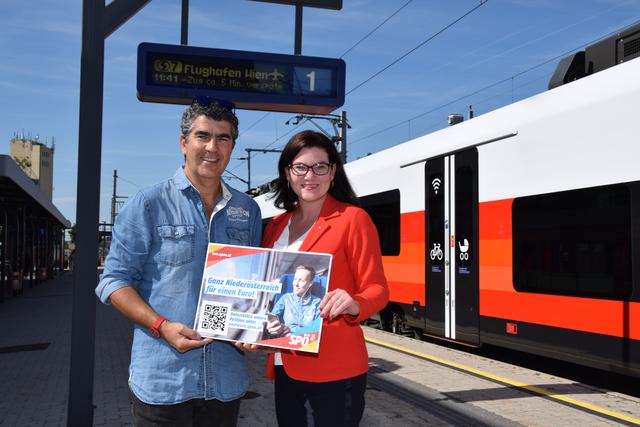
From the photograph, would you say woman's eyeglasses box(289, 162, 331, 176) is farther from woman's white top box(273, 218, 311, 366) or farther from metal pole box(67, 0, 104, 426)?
metal pole box(67, 0, 104, 426)

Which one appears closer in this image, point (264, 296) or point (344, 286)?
point (264, 296)

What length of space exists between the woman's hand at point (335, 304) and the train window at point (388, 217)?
840 centimetres

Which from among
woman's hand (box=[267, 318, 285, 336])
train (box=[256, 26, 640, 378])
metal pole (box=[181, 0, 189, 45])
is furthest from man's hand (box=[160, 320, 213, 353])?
train (box=[256, 26, 640, 378])

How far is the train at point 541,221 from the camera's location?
6.48m

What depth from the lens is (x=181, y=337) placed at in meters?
2.32

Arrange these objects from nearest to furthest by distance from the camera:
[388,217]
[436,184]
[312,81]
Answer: [312,81] < [436,184] < [388,217]

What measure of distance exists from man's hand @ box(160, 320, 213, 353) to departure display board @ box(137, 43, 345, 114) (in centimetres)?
409

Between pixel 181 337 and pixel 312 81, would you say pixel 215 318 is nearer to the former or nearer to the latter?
pixel 181 337

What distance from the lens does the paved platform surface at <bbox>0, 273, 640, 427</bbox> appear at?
18.3ft

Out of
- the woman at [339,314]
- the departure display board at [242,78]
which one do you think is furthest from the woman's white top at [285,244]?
the departure display board at [242,78]

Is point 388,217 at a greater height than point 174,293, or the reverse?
point 388,217

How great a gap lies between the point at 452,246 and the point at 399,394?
3154mm

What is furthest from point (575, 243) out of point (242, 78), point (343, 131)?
point (343, 131)

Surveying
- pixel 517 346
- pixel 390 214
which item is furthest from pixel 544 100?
pixel 390 214
